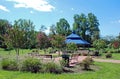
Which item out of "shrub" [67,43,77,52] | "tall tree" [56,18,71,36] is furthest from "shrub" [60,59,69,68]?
"tall tree" [56,18,71,36]

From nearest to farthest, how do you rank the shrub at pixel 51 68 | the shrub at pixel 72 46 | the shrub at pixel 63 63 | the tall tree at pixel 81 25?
the shrub at pixel 51 68 < the shrub at pixel 63 63 < the shrub at pixel 72 46 < the tall tree at pixel 81 25

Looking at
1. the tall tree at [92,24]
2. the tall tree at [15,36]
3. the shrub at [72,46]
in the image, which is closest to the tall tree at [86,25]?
the tall tree at [92,24]

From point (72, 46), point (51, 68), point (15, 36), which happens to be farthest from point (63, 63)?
point (72, 46)

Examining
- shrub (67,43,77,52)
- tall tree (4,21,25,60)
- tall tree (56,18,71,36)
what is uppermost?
tall tree (56,18,71,36)

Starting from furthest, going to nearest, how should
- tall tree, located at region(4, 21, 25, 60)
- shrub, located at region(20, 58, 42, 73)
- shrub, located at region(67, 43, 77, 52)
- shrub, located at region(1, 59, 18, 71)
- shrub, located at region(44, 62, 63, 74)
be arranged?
shrub, located at region(67, 43, 77, 52), tall tree, located at region(4, 21, 25, 60), shrub, located at region(1, 59, 18, 71), shrub, located at region(20, 58, 42, 73), shrub, located at region(44, 62, 63, 74)

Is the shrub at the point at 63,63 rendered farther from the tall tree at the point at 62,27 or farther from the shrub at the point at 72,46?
the tall tree at the point at 62,27

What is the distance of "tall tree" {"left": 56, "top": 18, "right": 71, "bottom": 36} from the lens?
94125 mm

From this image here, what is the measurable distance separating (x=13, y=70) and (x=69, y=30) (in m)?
77.7

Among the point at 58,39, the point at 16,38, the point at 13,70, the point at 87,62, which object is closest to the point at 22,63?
the point at 13,70

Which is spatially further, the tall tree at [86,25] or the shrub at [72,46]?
the tall tree at [86,25]

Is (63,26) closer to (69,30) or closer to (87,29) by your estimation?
(69,30)

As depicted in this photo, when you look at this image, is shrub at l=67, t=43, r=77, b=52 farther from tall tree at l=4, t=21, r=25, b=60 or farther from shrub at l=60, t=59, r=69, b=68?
shrub at l=60, t=59, r=69, b=68

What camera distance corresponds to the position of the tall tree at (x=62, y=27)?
309 feet

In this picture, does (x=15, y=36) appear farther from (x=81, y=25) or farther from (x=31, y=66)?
(x=81, y=25)
